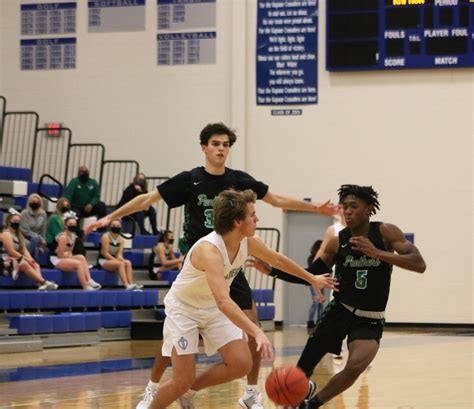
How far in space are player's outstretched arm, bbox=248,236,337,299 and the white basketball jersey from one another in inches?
11.6

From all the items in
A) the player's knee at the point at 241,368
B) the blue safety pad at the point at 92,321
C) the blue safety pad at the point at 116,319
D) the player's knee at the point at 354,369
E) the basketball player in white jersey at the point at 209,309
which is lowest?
the blue safety pad at the point at 116,319

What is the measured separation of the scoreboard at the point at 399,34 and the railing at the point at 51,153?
6.13 meters

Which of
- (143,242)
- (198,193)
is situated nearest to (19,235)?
(143,242)

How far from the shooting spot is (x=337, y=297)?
757 centimetres

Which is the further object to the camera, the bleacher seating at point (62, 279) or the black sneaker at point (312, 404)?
the bleacher seating at point (62, 279)

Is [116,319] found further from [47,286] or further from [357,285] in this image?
[357,285]

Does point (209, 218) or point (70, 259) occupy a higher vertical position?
point (209, 218)

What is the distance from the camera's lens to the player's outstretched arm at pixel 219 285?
5.83 m

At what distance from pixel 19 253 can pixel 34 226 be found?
1.48 metres

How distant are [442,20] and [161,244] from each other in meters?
7.02

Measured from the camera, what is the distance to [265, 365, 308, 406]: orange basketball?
6.46 meters

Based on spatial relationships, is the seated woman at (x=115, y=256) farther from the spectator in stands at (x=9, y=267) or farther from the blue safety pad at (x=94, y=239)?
the spectator in stands at (x=9, y=267)

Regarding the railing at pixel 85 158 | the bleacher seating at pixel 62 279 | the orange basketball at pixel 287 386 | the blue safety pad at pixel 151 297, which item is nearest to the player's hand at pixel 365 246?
the orange basketball at pixel 287 386

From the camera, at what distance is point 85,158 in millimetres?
22625
